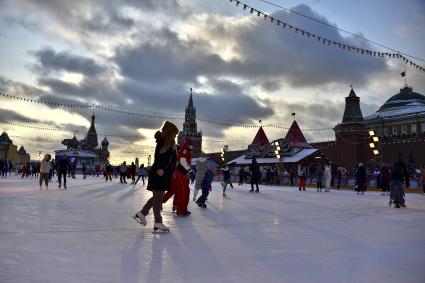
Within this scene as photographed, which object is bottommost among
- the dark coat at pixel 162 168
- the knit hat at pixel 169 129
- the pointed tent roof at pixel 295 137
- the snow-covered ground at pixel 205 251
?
the snow-covered ground at pixel 205 251

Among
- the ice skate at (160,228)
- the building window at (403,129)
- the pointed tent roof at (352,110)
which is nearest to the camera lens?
the ice skate at (160,228)

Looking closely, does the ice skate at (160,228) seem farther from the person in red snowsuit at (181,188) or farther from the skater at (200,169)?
the skater at (200,169)

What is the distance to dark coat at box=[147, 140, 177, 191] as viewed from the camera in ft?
19.8

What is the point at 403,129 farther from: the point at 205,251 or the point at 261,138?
the point at 205,251

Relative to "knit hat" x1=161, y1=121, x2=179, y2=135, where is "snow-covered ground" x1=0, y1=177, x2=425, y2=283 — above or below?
below

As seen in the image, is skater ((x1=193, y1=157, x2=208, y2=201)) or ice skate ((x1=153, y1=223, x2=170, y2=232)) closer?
ice skate ((x1=153, y1=223, x2=170, y2=232))

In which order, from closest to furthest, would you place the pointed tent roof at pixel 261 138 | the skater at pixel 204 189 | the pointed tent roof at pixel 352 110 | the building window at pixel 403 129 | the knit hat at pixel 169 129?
1. the knit hat at pixel 169 129
2. the skater at pixel 204 189
3. the pointed tent roof at pixel 261 138
4. the building window at pixel 403 129
5. the pointed tent roof at pixel 352 110

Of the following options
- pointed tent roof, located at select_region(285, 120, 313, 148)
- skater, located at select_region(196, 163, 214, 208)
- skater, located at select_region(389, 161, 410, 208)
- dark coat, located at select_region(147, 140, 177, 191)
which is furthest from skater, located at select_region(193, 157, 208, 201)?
pointed tent roof, located at select_region(285, 120, 313, 148)

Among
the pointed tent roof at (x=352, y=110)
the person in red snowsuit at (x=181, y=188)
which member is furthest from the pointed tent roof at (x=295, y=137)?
the person in red snowsuit at (x=181, y=188)

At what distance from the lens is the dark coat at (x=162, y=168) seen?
6.03 m

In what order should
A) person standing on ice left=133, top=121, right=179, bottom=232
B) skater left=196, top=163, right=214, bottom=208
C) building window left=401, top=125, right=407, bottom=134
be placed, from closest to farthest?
person standing on ice left=133, top=121, right=179, bottom=232 → skater left=196, top=163, right=214, bottom=208 → building window left=401, top=125, right=407, bottom=134

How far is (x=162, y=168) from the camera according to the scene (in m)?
6.08

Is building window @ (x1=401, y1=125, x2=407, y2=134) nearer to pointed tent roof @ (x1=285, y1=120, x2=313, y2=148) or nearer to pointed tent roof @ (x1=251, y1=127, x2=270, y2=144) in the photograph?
pointed tent roof @ (x1=285, y1=120, x2=313, y2=148)

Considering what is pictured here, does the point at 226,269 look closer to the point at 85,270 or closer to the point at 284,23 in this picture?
the point at 85,270
